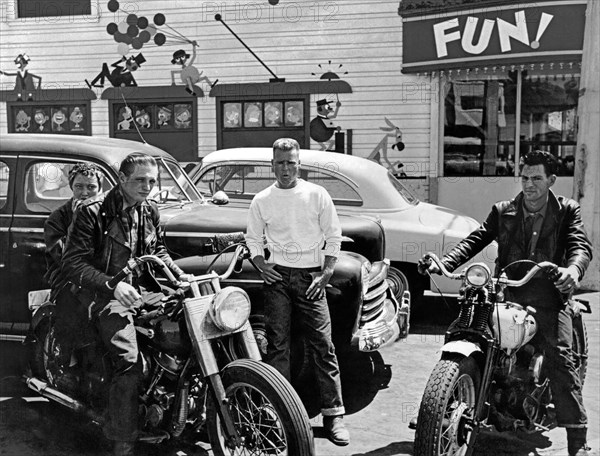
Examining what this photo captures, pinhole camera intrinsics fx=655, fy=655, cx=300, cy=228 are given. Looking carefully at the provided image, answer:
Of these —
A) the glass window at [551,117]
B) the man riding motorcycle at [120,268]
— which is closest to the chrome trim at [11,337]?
the man riding motorcycle at [120,268]

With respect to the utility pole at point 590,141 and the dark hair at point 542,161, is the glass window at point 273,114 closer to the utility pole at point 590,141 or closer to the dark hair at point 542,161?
the utility pole at point 590,141

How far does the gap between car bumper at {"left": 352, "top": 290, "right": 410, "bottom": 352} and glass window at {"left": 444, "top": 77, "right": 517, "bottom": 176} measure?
6.11 m

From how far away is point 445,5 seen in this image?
1038 cm

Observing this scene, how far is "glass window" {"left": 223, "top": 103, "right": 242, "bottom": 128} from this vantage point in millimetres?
10906

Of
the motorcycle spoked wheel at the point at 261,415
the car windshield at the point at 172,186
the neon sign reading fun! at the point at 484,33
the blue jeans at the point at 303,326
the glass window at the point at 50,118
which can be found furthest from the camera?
the glass window at the point at 50,118

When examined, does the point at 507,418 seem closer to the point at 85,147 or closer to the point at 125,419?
the point at 125,419

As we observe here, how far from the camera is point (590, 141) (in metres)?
8.17

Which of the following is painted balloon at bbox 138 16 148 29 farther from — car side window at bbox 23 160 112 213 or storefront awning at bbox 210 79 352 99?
car side window at bbox 23 160 112 213

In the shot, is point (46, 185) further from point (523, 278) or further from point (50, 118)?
point (50, 118)

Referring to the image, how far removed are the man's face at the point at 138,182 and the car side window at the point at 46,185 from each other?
140cm

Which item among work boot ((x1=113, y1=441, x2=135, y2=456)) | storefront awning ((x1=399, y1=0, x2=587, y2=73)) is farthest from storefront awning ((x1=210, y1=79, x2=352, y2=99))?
work boot ((x1=113, y1=441, x2=135, y2=456))

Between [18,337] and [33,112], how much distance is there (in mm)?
6710

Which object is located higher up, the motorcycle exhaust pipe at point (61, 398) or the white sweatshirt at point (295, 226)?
the white sweatshirt at point (295, 226)

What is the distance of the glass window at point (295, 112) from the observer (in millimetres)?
10773
